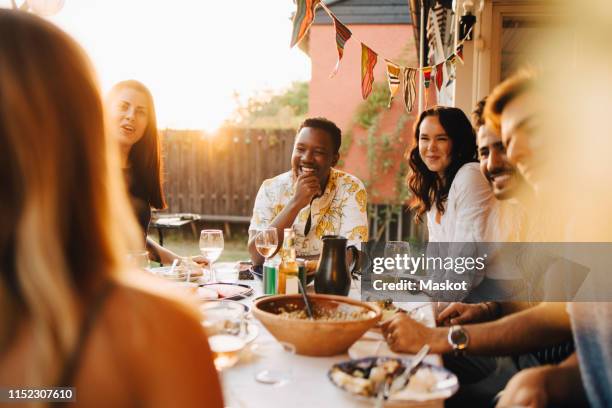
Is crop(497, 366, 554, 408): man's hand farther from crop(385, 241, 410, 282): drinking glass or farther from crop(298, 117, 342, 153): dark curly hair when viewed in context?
crop(298, 117, 342, 153): dark curly hair

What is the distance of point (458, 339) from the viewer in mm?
1471

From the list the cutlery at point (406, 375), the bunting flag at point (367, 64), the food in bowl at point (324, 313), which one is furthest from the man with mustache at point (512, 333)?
the bunting flag at point (367, 64)

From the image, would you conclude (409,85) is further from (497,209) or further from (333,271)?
(333,271)

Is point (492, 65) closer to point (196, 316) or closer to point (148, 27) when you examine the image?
point (196, 316)

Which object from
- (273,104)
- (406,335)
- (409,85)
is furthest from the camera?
(273,104)

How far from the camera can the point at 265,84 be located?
21.6 meters

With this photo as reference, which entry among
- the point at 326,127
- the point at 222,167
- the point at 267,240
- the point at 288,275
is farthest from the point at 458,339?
the point at 222,167

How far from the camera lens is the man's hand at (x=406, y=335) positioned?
1.41 m

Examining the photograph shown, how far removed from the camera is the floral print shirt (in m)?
3.06

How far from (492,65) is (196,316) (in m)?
4.05

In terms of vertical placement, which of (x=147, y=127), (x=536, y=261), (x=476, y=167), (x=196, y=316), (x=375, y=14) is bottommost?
(x=536, y=261)

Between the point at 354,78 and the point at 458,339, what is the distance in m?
7.08

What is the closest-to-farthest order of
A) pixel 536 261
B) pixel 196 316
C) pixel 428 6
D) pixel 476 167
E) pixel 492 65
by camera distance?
pixel 196 316 < pixel 536 261 < pixel 476 167 < pixel 492 65 < pixel 428 6

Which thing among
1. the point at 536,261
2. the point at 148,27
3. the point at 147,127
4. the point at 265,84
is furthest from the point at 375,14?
the point at 265,84
